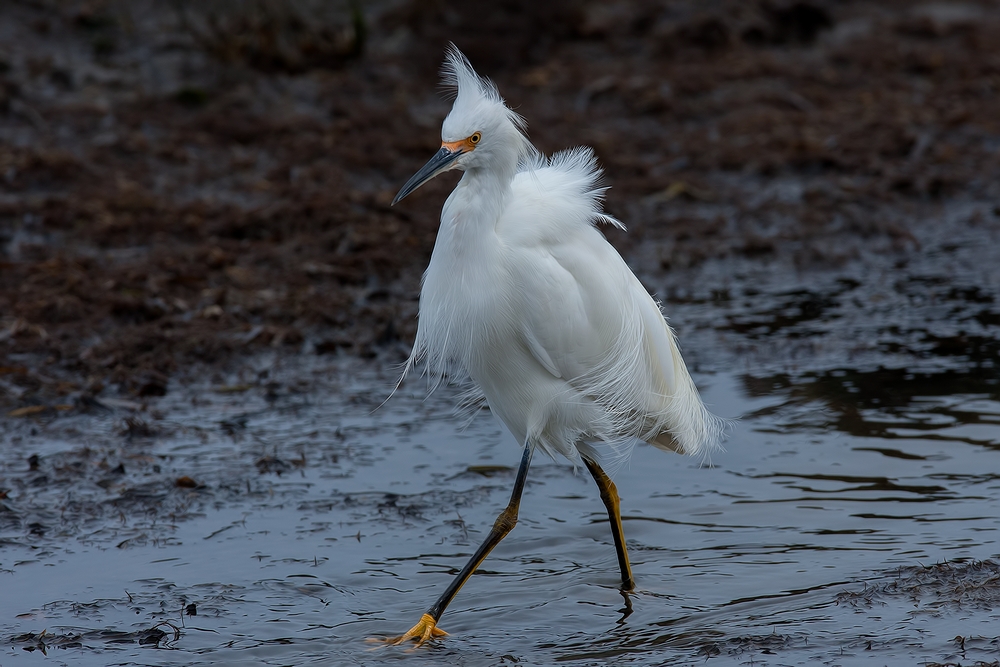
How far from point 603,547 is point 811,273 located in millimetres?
3683

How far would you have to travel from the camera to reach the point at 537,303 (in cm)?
391

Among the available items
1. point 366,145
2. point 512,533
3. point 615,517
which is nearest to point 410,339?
point 512,533

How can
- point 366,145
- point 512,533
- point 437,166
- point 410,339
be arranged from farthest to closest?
1. point 366,145
2. point 410,339
3. point 512,533
4. point 437,166

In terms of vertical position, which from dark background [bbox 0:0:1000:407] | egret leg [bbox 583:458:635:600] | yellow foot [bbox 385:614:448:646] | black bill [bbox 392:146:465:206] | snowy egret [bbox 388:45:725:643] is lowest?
yellow foot [bbox 385:614:448:646]

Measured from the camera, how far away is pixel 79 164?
29.4ft

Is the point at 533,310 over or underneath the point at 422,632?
over

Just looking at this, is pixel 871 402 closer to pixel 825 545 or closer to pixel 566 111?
pixel 825 545

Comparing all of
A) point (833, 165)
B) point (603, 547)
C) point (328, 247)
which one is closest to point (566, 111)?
point (833, 165)

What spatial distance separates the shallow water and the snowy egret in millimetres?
364

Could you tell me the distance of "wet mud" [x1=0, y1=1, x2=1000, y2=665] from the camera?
4.02m

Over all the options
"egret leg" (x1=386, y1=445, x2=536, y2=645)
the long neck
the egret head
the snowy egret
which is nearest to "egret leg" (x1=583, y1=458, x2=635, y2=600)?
the snowy egret

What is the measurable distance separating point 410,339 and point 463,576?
2725mm

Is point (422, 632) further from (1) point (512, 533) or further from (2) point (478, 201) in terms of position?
(2) point (478, 201)

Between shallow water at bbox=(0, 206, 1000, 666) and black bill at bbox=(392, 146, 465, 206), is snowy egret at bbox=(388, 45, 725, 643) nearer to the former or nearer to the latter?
black bill at bbox=(392, 146, 465, 206)
